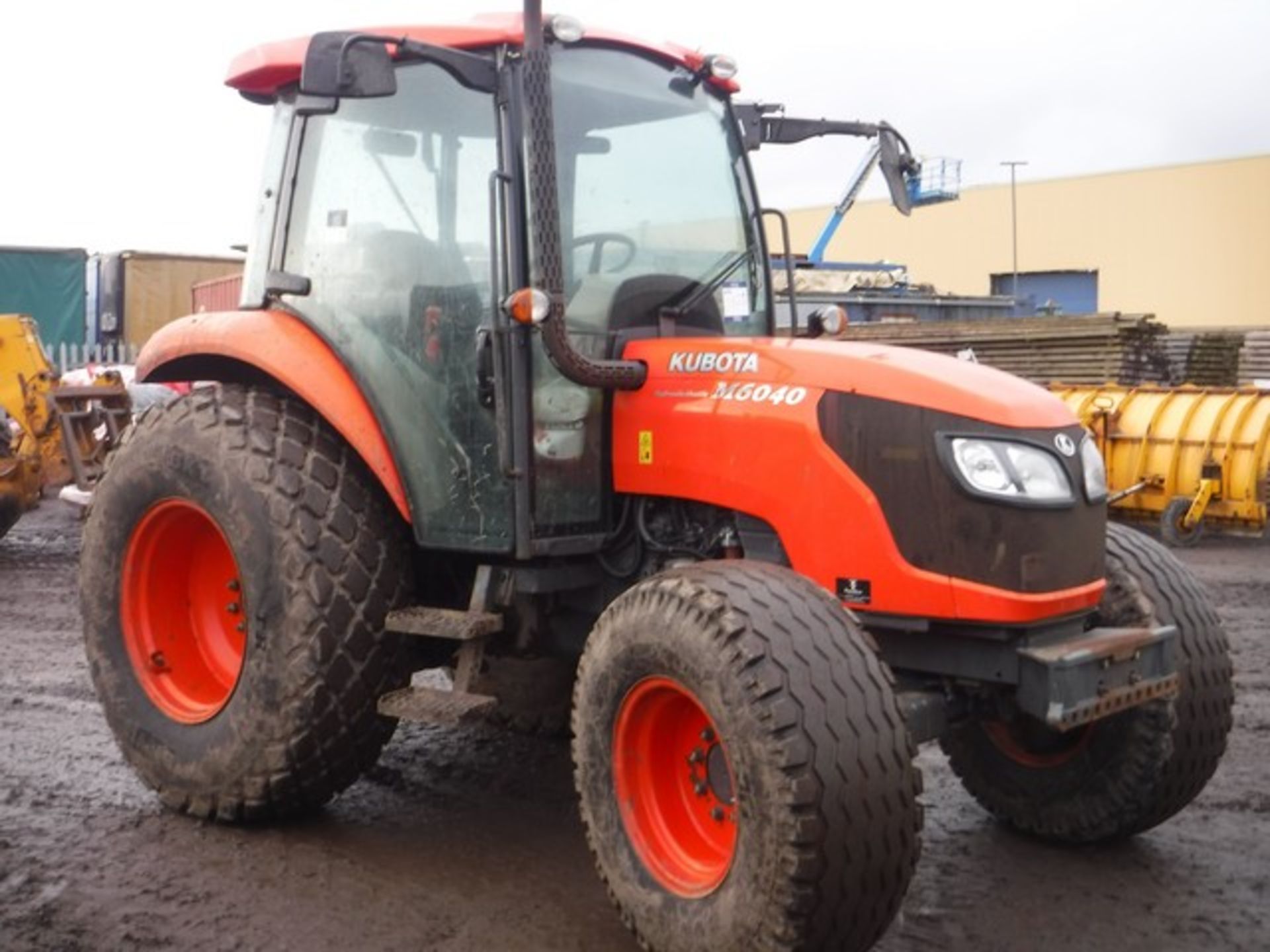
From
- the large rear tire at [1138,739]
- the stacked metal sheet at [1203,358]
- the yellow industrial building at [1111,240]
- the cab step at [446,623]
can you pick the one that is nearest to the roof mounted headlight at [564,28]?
the cab step at [446,623]

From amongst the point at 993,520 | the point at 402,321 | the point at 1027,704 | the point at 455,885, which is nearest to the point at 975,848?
the point at 1027,704

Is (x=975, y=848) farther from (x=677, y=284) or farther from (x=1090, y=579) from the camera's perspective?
(x=677, y=284)

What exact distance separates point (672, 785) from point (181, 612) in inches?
84.2

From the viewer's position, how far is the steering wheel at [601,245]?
4.14m

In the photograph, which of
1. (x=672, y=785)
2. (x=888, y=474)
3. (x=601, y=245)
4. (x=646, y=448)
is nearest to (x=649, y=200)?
(x=601, y=245)

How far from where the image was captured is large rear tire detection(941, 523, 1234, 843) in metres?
4.02

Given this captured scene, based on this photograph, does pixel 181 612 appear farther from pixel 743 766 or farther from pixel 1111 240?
pixel 1111 240

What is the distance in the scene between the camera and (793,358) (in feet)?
12.6

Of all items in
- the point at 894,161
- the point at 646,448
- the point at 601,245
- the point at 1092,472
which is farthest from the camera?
the point at 894,161

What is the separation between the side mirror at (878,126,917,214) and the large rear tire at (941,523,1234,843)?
4.59ft

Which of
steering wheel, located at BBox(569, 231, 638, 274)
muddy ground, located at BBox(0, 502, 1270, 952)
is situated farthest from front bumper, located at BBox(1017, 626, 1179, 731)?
steering wheel, located at BBox(569, 231, 638, 274)

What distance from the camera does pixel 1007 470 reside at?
3.56 m

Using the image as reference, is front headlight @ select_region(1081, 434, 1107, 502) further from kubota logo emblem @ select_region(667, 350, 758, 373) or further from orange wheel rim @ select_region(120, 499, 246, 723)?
orange wheel rim @ select_region(120, 499, 246, 723)

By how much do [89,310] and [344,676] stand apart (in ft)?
70.1
